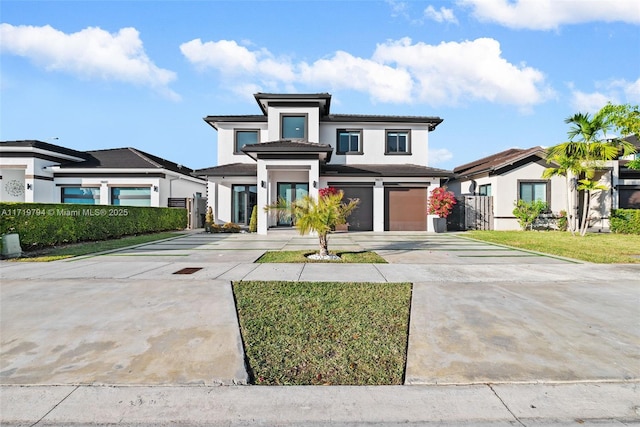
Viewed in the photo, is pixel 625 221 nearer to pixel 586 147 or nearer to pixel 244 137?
pixel 586 147

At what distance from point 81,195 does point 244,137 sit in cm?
1301

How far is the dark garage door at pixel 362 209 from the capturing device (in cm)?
1916

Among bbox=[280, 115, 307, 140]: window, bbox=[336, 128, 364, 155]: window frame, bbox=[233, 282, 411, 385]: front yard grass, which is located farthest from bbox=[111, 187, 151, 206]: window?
bbox=[233, 282, 411, 385]: front yard grass

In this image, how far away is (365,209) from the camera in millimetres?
19297

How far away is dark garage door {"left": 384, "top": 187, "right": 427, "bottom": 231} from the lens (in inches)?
757

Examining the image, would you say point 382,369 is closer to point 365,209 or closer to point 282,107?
point 365,209

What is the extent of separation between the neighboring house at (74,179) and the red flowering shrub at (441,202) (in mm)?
16391

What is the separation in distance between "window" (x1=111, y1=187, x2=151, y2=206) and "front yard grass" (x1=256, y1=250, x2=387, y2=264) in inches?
659

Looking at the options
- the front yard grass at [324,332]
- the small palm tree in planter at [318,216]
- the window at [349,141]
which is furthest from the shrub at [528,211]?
the front yard grass at [324,332]

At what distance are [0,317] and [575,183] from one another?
75.9 feet

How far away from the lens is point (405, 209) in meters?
19.3

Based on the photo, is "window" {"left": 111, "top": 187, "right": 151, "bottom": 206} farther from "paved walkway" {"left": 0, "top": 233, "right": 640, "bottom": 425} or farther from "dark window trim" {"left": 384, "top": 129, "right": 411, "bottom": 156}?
"paved walkway" {"left": 0, "top": 233, "right": 640, "bottom": 425}

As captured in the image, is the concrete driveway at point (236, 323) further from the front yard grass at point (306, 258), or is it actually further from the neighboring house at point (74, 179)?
the neighboring house at point (74, 179)

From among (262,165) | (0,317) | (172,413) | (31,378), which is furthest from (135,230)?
(172,413)
